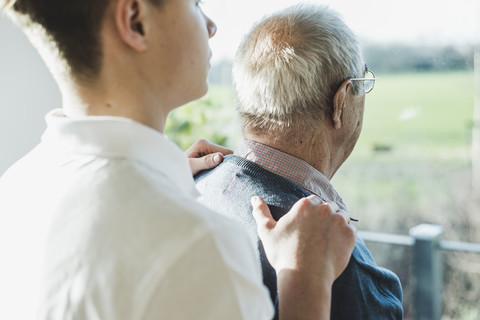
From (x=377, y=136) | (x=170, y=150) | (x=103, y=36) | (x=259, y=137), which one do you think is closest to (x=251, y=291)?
(x=170, y=150)

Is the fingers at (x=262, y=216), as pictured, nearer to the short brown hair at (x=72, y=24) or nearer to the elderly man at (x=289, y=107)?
the elderly man at (x=289, y=107)

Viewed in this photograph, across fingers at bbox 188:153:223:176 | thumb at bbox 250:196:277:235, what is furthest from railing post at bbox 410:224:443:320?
thumb at bbox 250:196:277:235

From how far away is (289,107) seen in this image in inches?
44.8

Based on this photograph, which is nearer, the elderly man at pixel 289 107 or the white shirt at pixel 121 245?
the white shirt at pixel 121 245

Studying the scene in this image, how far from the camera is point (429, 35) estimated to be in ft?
7.20

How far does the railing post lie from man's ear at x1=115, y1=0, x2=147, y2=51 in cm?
192

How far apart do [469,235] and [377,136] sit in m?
0.62

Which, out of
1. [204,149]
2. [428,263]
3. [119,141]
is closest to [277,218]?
[204,149]

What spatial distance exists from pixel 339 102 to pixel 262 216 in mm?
370

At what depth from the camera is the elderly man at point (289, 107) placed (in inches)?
44.1

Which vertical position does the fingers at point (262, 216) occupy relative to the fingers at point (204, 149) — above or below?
below

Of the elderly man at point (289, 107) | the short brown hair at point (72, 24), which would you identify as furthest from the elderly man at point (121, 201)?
the elderly man at point (289, 107)

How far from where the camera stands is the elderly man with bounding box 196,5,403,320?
1119mm

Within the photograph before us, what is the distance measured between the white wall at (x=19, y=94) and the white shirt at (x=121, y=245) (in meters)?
1.58
